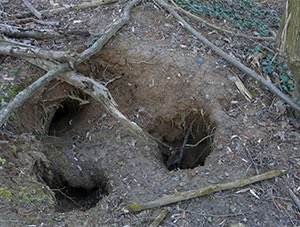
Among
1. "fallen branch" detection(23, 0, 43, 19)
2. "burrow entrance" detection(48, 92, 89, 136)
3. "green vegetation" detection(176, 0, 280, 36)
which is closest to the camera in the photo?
"burrow entrance" detection(48, 92, 89, 136)

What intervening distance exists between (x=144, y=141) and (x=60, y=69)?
120 centimetres

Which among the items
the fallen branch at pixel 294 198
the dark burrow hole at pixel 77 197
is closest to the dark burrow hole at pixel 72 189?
the dark burrow hole at pixel 77 197

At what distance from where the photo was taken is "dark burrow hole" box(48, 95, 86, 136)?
17.3ft

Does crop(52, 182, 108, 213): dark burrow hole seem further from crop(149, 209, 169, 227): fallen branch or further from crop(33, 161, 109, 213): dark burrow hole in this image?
crop(149, 209, 169, 227): fallen branch

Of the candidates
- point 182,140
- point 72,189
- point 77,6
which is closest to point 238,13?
point 182,140

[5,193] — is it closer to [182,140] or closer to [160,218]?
[160,218]

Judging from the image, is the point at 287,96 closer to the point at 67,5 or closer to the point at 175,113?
the point at 175,113

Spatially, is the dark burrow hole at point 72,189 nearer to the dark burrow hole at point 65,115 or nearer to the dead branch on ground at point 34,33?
the dark burrow hole at point 65,115

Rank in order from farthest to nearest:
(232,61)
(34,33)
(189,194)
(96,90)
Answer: (34,33) → (232,61) → (96,90) → (189,194)

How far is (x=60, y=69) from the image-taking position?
176 inches

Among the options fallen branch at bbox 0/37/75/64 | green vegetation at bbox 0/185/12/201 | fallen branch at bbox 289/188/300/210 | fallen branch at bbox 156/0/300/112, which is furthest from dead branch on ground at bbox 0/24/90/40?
fallen branch at bbox 289/188/300/210

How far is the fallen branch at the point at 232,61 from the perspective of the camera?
15.5 ft

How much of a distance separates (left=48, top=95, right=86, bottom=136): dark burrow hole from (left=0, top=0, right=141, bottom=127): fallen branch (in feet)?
2.35

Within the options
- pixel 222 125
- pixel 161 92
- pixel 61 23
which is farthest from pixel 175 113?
pixel 61 23
